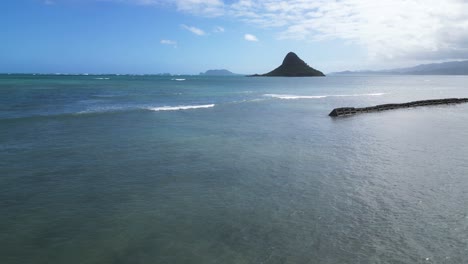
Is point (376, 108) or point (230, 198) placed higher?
point (376, 108)

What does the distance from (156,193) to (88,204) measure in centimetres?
223

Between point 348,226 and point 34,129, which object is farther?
point 34,129

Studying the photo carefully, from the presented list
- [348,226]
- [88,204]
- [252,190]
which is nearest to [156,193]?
[88,204]

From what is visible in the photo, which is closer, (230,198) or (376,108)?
(230,198)

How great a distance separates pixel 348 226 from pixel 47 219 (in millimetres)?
8524

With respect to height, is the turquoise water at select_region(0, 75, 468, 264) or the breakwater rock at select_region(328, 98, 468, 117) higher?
the breakwater rock at select_region(328, 98, 468, 117)

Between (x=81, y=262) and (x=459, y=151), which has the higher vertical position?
(x=459, y=151)

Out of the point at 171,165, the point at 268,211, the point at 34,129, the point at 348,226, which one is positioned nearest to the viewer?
the point at 348,226

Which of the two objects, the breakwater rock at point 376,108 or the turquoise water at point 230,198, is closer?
the turquoise water at point 230,198

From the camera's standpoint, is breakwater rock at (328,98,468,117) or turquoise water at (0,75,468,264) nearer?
turquoise water at (0,75,468,264)

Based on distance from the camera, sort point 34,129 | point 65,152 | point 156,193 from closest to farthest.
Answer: point 156,193, point 65,152, point 34,129

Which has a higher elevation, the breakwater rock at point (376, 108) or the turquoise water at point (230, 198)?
the breakwater rock at point (376, 108)

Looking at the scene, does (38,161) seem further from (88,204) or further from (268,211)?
(268,211)

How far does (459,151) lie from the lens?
62.5 feet
